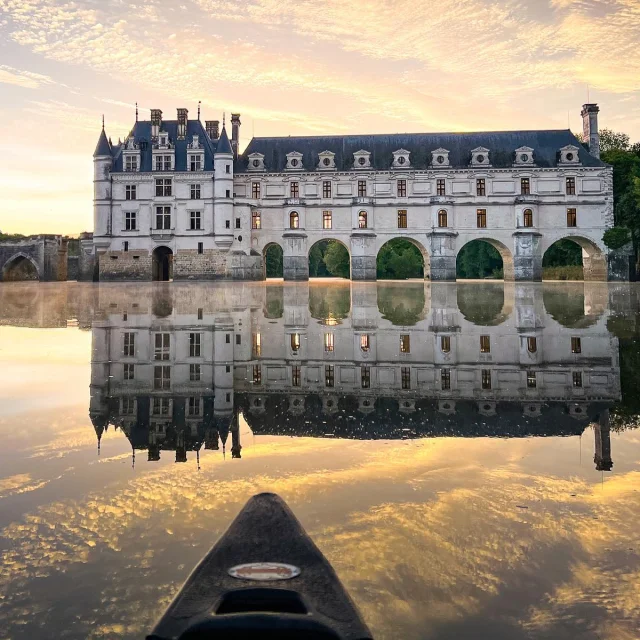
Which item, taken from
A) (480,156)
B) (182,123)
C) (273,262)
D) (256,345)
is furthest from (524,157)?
(273,262)

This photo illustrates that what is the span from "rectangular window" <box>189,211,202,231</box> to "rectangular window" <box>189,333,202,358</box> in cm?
3816

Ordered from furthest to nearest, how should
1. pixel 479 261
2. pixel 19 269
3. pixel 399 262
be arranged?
pixel 479 261
pixel 399 262
pixel 19 269

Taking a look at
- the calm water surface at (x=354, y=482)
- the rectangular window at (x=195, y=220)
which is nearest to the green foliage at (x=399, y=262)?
the rectangular window at (x=195, y=220)

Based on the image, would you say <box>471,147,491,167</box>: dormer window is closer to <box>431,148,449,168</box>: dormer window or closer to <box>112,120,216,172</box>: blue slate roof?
<box>431,148,449,168</box>: dormer window

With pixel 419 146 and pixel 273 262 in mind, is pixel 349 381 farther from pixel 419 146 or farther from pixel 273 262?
pixel 273 262

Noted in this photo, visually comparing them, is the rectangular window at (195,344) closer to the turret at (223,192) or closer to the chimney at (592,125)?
the turret at (223,192)

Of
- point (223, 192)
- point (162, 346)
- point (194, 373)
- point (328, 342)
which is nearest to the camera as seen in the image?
point (194, 373)

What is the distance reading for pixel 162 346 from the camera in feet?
27.7

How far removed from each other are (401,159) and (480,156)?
645 centimetres

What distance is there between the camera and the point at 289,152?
4841 cm

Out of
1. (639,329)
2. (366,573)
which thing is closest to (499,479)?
(366,573)

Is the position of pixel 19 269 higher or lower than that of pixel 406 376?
higher

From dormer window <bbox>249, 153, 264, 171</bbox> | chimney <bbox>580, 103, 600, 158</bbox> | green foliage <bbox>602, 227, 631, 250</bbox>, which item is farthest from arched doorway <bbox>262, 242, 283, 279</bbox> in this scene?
green foliage <bbox>602, 227, 631, 250</bbox>

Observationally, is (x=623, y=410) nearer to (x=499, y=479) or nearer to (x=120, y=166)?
(x=499, y=479)
